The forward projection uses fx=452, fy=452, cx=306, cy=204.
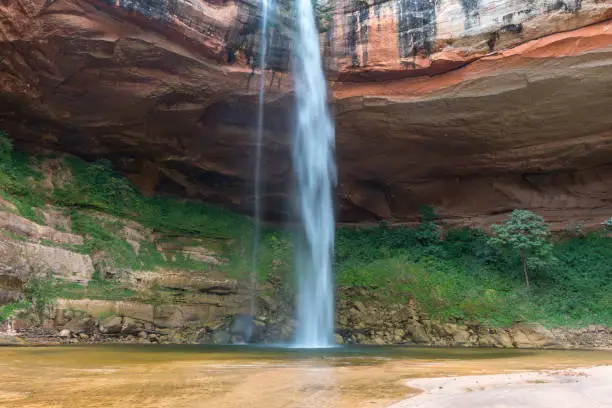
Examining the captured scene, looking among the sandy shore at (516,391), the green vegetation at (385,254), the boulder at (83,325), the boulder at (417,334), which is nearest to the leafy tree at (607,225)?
the green vegetation at (385,254)

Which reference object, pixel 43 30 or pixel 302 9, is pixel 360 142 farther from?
pixel 43 30

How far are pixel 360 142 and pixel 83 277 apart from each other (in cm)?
1182

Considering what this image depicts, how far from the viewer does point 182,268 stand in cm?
1739

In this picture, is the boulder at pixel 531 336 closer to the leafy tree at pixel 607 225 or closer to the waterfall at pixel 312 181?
the waterfall at pixel 312 181

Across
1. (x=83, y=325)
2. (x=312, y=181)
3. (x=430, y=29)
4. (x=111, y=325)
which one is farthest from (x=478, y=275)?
(x=83, y=325)

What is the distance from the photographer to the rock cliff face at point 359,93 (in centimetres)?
1427

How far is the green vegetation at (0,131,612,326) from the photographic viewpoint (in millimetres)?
15078

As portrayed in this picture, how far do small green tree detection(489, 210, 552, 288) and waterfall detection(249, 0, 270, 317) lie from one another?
31.3 ft

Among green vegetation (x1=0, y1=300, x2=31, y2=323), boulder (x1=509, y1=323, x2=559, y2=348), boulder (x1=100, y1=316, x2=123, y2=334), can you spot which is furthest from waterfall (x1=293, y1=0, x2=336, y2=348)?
green vegetation (x1=0, y1=300, x2=31, y2=323)

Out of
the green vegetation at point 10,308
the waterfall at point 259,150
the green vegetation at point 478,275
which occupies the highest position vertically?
the waterfall at point 259,150

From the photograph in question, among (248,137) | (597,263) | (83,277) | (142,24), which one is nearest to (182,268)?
(83,277)

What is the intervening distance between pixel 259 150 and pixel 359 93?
217 inches

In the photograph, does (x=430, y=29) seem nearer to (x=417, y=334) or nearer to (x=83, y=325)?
(x=417, y=334)

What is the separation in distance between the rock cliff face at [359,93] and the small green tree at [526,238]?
3.46 metres
